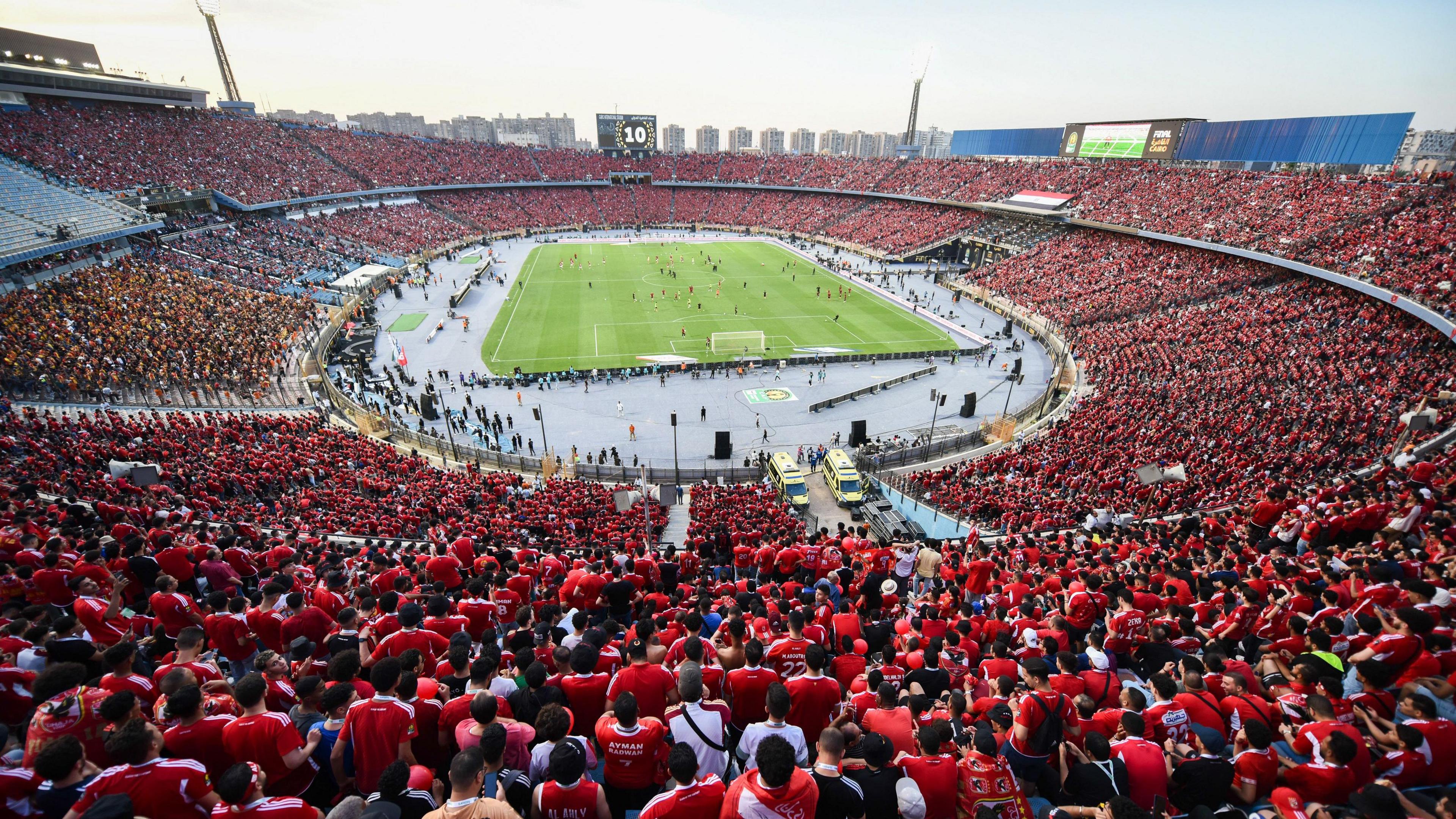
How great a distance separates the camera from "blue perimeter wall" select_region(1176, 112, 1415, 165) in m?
47.6

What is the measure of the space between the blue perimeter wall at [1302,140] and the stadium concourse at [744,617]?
2526cm

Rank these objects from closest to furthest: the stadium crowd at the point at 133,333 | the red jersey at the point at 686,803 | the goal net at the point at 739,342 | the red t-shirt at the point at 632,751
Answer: the red jersey at the point at 686,803 → the red t-shirt at the point at 632,751 → the stadium crowd at the point at 133,333 → the goal net at the point at 739,342

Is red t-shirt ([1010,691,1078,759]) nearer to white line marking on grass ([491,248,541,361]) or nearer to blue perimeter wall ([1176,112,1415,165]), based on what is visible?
white line marking on grass ([491,248,541,361])

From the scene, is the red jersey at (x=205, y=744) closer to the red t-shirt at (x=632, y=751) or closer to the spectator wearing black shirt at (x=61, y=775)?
the spectator wearing black shirt at (x=61, y=775)

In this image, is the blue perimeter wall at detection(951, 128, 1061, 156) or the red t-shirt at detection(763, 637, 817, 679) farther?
the blue perimeter wall at detection(951, 128, 1061, 156)

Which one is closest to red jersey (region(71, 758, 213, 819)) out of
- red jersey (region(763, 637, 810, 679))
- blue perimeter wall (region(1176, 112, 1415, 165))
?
red jersey (region(763, 637, 810, 679))

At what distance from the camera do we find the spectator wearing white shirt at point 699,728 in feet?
16.5

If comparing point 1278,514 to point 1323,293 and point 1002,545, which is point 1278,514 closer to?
point 1002,545

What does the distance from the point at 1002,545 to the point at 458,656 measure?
1322 cm

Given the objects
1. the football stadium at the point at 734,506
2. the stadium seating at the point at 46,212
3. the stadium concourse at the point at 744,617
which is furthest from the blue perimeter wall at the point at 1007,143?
the stadium seating at the point at 46,212

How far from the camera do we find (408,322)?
50.1m

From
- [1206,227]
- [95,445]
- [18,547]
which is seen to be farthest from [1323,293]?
[95,445]

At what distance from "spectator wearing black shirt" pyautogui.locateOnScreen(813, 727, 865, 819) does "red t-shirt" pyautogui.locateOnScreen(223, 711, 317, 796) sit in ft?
14.1

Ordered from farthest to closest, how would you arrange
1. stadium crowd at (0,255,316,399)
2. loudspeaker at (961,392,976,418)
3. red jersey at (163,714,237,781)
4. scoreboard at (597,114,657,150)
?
1. scoreboard at (597,114,657,150)
2. loudspeaker at (961,392,976,418)
3. stadium crowd at (0,255,316,399)
4. red jersey at (163,714,237,781)
